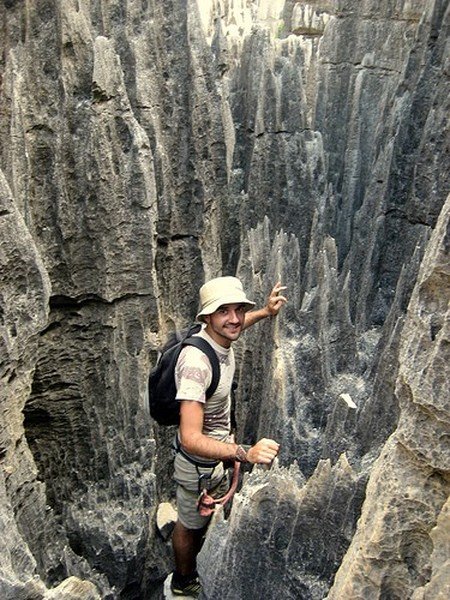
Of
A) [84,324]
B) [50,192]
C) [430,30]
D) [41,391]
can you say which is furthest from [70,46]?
[430,30]

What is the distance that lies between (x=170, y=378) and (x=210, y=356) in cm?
28

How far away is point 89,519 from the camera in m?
4.05

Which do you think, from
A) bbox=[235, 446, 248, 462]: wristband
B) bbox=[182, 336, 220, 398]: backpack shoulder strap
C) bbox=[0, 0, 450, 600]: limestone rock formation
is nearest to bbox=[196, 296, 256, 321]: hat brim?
bbox=[182, 336, 220, 398]: backpack shoulder strap

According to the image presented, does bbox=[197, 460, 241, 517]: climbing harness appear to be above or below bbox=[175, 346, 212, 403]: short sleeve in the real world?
below

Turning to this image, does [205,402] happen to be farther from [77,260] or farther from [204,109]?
[204,109]

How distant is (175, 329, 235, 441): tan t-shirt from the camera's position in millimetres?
2943

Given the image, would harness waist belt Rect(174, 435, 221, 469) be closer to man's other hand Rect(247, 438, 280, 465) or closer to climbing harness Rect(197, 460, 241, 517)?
climbing harness Rect(197, 460, 241, 517)

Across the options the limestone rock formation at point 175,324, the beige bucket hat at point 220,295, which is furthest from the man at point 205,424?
the limestone rock formation at point 175,324

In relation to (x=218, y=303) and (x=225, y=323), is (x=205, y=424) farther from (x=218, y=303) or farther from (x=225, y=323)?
(x=218, y=303)

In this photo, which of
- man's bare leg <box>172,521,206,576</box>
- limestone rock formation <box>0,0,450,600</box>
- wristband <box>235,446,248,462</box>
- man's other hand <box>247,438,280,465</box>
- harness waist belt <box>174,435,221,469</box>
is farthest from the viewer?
man's bare leg <box>172,521,206,576</box>

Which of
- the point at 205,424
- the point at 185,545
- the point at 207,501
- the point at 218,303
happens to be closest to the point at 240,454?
the point at 205,424

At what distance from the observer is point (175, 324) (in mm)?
5113

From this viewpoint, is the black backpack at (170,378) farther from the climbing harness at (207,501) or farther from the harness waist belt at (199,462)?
the climbing harness at (207,501)

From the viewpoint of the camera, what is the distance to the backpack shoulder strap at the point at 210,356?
3.06m
